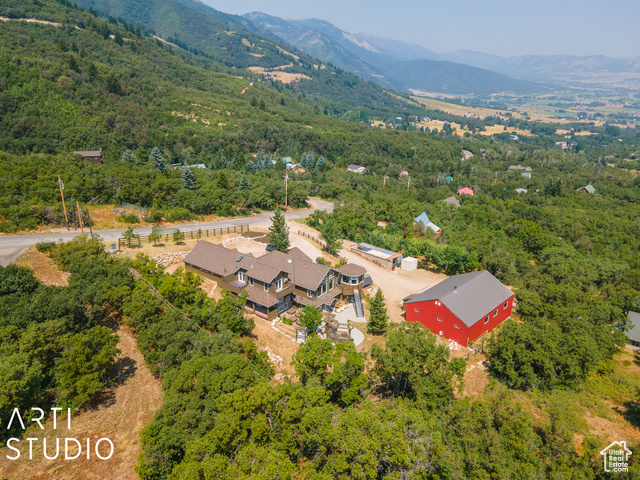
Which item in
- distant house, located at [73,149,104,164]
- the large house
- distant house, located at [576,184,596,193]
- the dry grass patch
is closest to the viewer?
the dry grass patch

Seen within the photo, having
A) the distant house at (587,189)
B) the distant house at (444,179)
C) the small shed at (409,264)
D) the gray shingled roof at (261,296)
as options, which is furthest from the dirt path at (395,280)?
the distant house at (587,189)

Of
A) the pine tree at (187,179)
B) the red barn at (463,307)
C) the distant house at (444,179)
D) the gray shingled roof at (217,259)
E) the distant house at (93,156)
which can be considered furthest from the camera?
the distant house at (444,179)

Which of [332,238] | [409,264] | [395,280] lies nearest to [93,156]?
[332,238]

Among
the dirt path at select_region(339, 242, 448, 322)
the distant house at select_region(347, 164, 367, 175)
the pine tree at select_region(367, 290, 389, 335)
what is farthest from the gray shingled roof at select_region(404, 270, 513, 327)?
the distant house at select_region(347, 164, 367, 175)

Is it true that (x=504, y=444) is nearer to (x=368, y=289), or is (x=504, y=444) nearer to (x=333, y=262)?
(x=368, y=289)

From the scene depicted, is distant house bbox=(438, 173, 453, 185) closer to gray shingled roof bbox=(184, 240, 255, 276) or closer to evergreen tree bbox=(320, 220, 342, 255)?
evergreen tree bbox=(320, 220, 342, 255)

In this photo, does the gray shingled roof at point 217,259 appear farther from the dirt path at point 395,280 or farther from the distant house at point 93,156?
the distant house at point 93,156

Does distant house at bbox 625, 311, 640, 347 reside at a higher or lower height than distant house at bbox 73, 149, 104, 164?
lower

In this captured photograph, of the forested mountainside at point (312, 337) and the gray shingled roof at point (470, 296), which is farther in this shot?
the gray shingled roof at point (470, 296)

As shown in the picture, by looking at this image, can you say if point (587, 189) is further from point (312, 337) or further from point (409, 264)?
point (312, 337)
